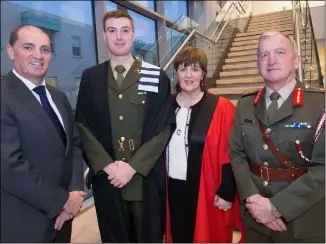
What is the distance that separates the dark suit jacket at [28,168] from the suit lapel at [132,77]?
0.51 meters

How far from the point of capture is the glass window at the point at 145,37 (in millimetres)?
3879

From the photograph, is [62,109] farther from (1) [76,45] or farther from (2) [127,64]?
(1) [76,45]

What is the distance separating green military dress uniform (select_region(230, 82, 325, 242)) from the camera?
3.93ft

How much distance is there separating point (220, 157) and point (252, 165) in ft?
0.87

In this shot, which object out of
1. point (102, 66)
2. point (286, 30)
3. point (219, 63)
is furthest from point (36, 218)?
point (286, 30)

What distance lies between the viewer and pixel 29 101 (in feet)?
3.61

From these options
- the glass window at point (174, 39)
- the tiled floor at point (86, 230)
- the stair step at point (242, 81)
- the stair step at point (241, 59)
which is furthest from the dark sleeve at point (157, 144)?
the stair step at point (241, 59)

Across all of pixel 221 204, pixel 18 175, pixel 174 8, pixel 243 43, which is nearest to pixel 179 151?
pixel 221 204

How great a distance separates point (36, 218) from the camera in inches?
42.9

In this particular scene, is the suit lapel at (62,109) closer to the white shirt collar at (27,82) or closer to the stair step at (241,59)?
the white shirt collar at (27,82)

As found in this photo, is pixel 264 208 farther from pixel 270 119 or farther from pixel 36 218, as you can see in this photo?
pixel 36 218

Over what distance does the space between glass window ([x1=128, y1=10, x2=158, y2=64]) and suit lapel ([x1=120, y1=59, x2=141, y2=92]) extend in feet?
4.75

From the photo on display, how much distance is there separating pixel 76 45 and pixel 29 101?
2846 millimetres

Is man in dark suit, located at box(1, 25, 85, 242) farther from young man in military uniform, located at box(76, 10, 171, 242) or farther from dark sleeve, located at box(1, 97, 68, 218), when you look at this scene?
young man in military uniform, located at box(76, 10, 171, 242)
